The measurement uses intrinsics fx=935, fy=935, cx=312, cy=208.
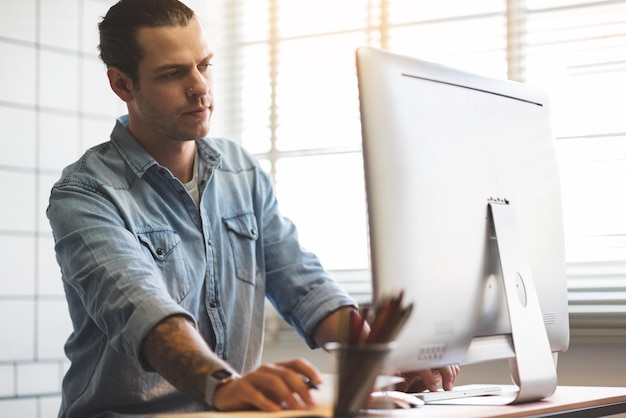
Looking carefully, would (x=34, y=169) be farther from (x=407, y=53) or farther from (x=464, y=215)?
(x=464, y=215)

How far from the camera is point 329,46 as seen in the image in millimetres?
3166

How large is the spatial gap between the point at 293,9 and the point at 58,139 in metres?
0.98

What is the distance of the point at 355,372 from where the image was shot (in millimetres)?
946

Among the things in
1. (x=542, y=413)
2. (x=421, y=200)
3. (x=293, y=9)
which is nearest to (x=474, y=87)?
(x=421, y=200)

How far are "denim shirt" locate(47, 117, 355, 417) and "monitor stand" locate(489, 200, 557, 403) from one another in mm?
444

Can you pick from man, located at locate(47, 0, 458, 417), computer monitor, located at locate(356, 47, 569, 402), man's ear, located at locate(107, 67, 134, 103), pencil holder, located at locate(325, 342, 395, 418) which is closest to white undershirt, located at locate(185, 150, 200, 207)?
man, located at locate(47, 0, 458, 417)

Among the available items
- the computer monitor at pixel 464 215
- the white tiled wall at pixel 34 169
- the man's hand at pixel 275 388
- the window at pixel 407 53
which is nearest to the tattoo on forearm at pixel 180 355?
→ the man's hand at pixel 275 388

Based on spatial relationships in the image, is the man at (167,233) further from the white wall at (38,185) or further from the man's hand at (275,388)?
the white wall at (38,185)

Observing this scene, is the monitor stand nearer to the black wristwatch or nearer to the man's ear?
the black wristwatch

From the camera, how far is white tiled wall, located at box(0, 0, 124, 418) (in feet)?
8.41

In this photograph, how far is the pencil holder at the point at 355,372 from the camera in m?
0.93

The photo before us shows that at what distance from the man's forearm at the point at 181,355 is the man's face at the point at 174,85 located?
0.60 meters

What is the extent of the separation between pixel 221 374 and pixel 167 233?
634 millimetres

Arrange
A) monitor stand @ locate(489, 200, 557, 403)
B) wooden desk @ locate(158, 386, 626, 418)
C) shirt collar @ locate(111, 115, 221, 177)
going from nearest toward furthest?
wooden desk @ locate(158, 386, 626, 418) → monitor stand @ locate(489, 200, 557, 403) → shirt collar @ locate(111, 115, 221, 177)
